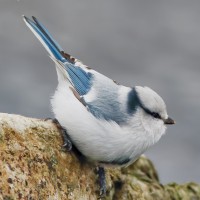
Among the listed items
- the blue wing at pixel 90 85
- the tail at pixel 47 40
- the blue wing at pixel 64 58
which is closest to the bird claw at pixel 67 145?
the blue wing at pixel 90 85

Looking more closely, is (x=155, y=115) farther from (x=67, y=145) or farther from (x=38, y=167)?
(x=38, y=167)

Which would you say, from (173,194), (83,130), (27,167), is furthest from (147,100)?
(173,194)

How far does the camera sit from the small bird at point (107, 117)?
6723 mm

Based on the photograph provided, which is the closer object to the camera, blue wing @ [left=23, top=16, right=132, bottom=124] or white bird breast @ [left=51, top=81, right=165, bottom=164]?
white bird breast @ [left=51, top=81, right=165, bottom=164]

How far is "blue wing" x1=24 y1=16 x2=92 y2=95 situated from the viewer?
702 cm

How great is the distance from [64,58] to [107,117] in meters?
0.87

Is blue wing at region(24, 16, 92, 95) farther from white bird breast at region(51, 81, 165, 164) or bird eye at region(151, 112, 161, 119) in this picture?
bird eye at region(151, 112, 161, 119)

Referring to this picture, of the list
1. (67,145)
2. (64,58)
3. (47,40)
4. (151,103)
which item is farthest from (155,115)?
(47,40)

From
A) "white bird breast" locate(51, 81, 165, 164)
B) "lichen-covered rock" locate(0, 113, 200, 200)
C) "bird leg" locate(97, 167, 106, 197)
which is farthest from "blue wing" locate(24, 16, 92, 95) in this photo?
"bird leg" locate(97, 167, 106, 197)

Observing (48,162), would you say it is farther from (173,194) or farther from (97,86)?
(173,194)

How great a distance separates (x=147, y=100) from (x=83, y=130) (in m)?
0.62

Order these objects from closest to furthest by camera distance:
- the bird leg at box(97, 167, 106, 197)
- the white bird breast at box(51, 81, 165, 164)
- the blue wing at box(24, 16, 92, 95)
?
1. the white bird breast at box(51, 81, 165, 164)
2. the blue wing at box(24, 16, 92, 95)
3. the bird leg at box(97, 167, 106, 197)

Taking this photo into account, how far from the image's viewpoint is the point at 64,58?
24.0 feet

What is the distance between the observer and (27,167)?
638cm
